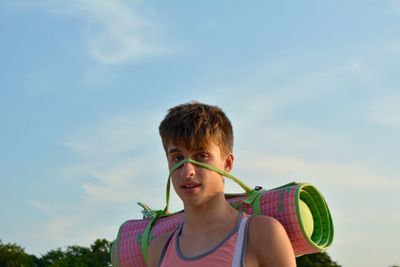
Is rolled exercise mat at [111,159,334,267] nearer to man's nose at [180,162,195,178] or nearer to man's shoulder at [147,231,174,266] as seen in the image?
man's nose at [180,162,195,178]

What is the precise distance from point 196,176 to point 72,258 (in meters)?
71.8

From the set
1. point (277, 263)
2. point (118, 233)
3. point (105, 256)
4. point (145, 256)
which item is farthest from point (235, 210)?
point (105, 256)

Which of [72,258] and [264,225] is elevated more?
[72,258]

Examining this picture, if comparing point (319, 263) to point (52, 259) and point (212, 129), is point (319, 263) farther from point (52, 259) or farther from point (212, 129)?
point (52, 259)

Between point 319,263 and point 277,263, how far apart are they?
40.6 metres

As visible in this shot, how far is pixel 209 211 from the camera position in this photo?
15.0 ft

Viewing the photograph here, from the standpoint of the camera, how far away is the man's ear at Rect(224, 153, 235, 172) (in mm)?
4738

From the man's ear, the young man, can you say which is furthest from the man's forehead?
the man's ear

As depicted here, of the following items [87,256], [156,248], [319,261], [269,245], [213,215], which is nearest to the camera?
[269,245]

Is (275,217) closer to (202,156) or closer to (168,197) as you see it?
(202,156)

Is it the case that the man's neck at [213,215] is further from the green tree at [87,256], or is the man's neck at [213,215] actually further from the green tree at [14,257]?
the green tree at [14,257]

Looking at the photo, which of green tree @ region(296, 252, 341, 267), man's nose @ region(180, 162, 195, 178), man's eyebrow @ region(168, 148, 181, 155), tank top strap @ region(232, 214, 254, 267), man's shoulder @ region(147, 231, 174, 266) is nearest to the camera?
tank top strap @ region(232, 214, 254, 267)

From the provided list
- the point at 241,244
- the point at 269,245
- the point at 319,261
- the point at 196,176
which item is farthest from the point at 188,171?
the point at 319,261

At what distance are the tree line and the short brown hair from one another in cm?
4020
